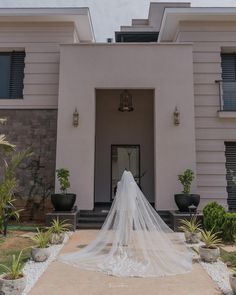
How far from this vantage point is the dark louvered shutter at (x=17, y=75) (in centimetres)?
1201

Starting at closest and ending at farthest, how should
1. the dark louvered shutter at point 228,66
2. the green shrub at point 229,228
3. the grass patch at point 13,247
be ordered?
the grass patch at point 13,247 < the green shrub at point 229,228 < the dark louvered shutter at point 228,66

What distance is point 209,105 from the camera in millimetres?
11312

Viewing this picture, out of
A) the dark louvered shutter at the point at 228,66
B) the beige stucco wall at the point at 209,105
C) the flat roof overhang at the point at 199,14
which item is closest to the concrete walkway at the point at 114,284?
the beige stucco wall at the point at 209,105

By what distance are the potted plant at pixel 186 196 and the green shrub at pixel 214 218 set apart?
812 mm

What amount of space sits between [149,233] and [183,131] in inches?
205

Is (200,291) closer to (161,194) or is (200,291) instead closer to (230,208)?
(161,194)

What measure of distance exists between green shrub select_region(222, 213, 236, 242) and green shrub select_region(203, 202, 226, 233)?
10 cm

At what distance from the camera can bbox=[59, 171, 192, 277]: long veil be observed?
5750 millimetres

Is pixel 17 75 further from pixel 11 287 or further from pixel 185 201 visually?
pixel 11 287

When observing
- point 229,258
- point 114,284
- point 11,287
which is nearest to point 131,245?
point 114,284

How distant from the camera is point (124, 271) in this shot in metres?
5.46

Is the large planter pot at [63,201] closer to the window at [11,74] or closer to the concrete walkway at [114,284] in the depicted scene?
the concrete walkway at [114,284]

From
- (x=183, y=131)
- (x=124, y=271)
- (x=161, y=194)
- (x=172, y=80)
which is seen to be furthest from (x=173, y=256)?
(x=172, y=80)

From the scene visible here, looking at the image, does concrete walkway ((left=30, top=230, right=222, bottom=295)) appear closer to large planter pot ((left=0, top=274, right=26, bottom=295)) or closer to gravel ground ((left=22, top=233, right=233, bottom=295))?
gravel ground ((left=22, top=233, right=233, bottom=295))
